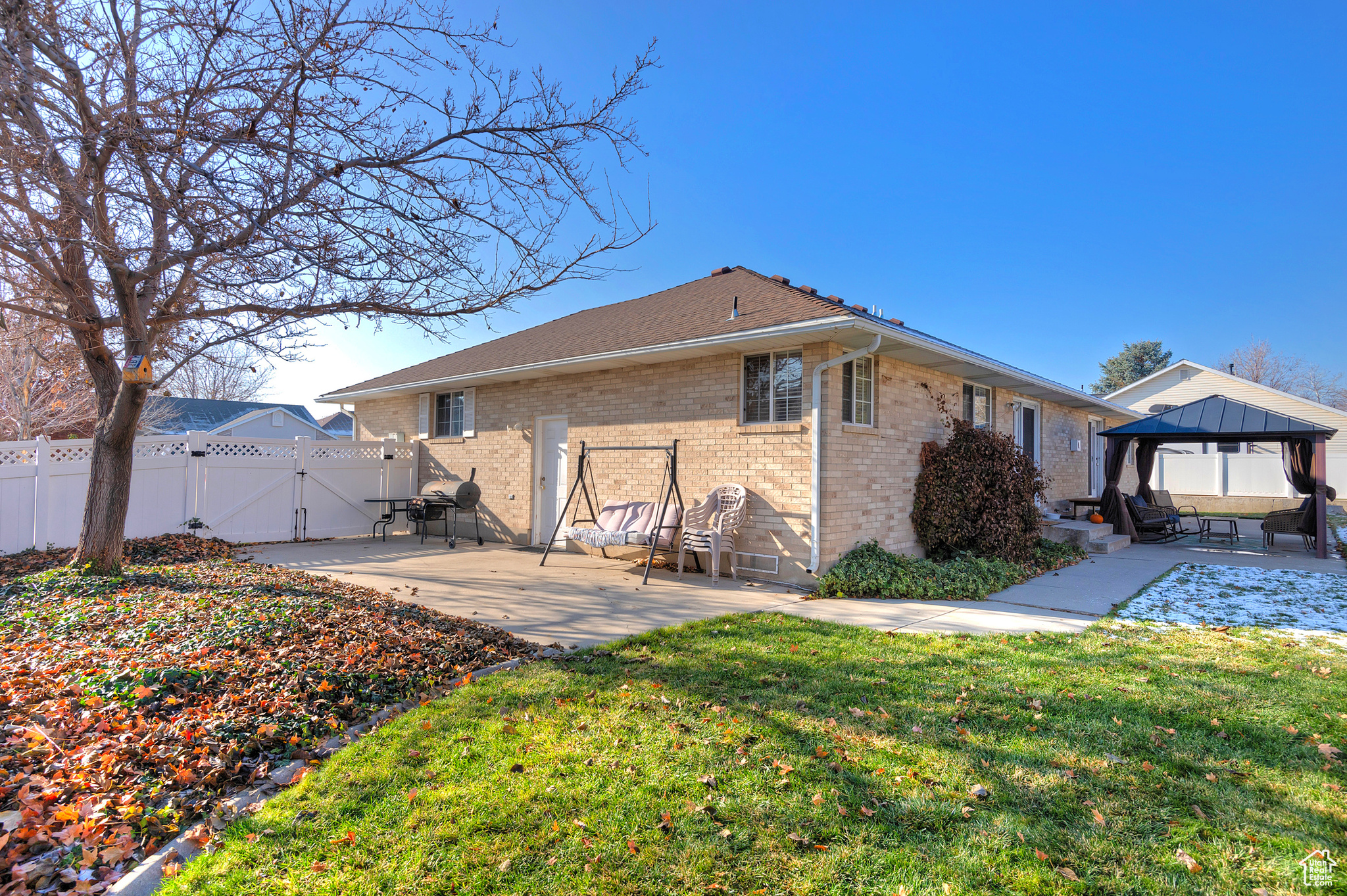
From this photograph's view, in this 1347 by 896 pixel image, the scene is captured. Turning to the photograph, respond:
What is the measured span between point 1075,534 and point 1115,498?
2580 millimetres

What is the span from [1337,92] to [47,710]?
20.2m

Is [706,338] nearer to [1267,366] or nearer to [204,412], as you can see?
[204,412]

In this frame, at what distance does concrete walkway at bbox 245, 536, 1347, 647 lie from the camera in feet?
19.1

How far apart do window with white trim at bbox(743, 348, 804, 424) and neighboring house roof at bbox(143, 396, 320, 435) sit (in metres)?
21.8

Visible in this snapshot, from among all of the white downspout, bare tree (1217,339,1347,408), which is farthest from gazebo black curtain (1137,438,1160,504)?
bare tree (1217,339,1347,408)

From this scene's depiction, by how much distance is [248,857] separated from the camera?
2291 mm

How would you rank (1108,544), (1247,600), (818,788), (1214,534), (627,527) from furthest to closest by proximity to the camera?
(1214,534) < (1108,544) < (627,527) < (1247,600) < (818,788)

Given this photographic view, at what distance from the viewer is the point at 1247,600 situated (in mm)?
7066

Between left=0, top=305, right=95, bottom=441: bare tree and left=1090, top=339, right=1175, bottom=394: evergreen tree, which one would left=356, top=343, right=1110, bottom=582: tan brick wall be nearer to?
left=0, top=305, right=95, bottom=441: bare tree

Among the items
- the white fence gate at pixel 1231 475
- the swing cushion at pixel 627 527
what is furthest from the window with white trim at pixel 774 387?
the white fence gate at pixel 1231 475

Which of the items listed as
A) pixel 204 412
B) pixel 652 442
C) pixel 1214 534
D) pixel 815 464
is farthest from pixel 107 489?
pixel 204 412

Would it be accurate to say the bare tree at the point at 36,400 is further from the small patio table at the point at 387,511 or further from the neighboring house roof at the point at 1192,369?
the neighboring house roof at the point at 1192,369

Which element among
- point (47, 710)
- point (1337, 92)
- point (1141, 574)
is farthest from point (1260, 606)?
point (1337, 92)

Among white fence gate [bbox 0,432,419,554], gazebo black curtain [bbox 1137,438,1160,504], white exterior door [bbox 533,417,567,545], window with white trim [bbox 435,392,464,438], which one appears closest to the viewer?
white fence gate [bbox 0,432,419,554]
